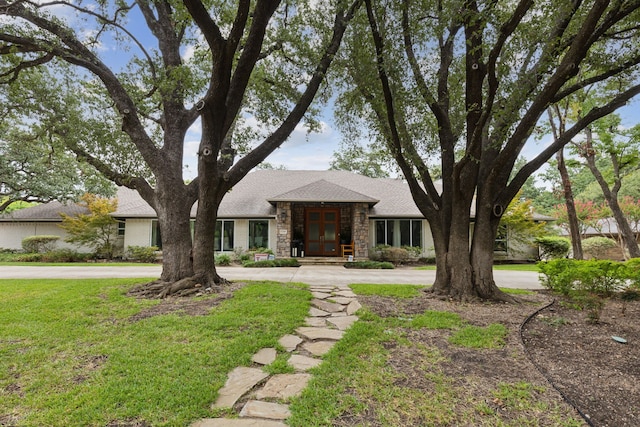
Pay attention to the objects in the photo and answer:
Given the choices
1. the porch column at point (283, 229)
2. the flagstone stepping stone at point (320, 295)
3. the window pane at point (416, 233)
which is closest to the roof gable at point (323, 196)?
the porch column at point (283, 229)

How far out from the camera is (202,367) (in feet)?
9.74

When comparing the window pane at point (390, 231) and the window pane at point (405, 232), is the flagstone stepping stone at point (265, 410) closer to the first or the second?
the window pane at point (390, 231)

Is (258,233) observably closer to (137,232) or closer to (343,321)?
(137,232)

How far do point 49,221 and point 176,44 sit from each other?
15.2 meters

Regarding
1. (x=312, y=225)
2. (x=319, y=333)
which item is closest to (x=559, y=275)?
(x=319, y=333)

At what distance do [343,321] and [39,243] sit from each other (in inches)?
734

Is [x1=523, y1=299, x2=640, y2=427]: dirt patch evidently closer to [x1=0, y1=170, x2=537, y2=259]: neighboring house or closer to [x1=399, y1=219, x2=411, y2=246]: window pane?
[x1=0, y1=170, x2=537, y2=259]: neighboring house

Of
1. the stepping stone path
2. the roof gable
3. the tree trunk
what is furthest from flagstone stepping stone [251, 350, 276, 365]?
the tree trunk

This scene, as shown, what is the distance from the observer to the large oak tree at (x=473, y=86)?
4969 mm

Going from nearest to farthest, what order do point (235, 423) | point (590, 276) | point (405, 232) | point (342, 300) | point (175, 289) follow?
point (235, 423), point (342, 300), point (175, 289), point (590, 276), point (405, 232)

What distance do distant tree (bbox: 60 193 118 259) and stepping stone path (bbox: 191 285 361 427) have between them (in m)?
14.4

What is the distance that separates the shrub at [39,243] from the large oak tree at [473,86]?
17.3 metres

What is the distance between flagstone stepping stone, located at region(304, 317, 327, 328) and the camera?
443 centimetres

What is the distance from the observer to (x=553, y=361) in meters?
3.40
